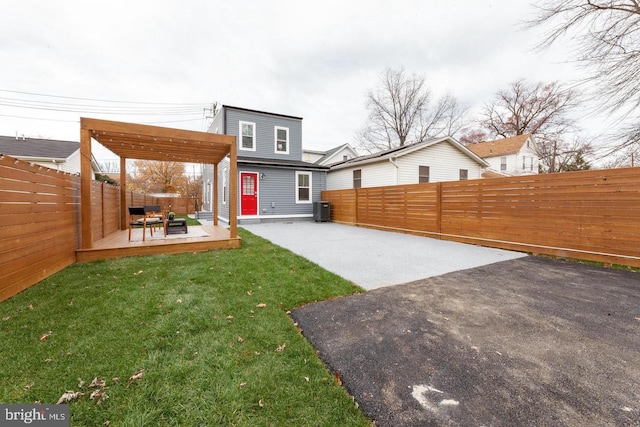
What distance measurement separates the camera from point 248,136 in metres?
13.2

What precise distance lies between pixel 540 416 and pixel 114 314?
3.69m

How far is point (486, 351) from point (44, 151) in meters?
22.0

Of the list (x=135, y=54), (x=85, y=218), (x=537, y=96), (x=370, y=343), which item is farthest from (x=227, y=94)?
(x=537, y=96)

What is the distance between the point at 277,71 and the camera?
1344 cm

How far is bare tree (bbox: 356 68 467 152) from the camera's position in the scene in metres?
23.7

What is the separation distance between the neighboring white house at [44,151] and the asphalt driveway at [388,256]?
568 inches

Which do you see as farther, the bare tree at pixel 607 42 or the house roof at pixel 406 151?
the house roof at pixel 406 151

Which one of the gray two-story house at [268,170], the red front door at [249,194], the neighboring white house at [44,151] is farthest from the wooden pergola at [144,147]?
the neighboring white house at [44,151]

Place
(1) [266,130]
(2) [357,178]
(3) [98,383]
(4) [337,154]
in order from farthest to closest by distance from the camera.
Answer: (4) [337,154] < (2) [357,178] < (1) [266,130] < (3) [98,383]

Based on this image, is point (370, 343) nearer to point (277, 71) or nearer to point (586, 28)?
point (586, 28)

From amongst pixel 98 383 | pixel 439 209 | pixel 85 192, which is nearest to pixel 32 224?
pixel 85 192

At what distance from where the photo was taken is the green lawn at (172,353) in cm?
148

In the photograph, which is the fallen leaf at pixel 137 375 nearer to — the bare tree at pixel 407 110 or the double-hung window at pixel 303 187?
the double-hung window at pixel 303 187

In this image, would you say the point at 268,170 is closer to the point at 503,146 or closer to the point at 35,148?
the point at 35,148
